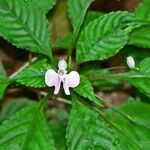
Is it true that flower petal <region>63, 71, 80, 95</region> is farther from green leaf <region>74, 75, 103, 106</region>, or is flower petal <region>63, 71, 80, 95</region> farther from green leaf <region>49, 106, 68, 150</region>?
green leaf <region>49, 106, 68, 150</region>

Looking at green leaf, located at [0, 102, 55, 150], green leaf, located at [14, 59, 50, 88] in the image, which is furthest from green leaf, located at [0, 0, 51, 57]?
green leaf, located at [0, 102, 55, 150]

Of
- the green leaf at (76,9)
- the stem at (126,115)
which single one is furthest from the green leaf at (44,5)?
the stem at (126,115)

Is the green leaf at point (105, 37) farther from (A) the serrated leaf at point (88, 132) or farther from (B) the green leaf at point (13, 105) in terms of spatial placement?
(B) the green leaf at point (13, 105)

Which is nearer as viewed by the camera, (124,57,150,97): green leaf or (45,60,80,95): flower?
(45,60,80,95): flower

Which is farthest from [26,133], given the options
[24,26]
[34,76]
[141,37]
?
[141,37]

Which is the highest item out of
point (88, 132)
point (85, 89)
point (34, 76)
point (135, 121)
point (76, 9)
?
point (76, 9)

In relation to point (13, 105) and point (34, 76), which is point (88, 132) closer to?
point (34, 76)

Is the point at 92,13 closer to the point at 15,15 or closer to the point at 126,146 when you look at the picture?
the point at 15,15
